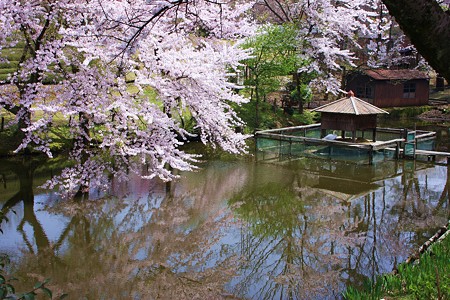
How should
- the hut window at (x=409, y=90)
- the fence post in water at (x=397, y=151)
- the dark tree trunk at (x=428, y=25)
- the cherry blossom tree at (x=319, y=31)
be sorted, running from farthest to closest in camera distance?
the hut window at (x=409, y=90) → the cherry blossom tree at (x=319, y=31) → the fence post in water at (x=397, y=151) → the dark tree trunk at (x=428, y=25)

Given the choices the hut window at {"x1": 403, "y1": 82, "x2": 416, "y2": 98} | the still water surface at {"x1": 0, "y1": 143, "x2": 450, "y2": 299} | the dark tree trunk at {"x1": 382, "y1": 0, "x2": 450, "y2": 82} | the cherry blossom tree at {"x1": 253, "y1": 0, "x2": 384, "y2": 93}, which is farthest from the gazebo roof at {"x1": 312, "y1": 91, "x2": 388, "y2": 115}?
the hut window at {"x1": 403, "y1": 82, "x2": 416, "y2": 98}

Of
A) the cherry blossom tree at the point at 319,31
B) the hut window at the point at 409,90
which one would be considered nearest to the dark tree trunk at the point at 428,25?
the cherry blossom tree at the point at 319,31

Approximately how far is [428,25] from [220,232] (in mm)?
7150

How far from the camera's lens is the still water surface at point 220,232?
281 inches

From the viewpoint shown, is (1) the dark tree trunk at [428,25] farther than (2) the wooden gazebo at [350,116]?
No

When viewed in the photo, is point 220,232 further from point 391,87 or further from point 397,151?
point 391,87

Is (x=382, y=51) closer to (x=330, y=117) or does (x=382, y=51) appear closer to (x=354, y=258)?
(x=330, y=117)

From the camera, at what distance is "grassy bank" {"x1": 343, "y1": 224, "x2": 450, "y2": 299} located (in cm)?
470

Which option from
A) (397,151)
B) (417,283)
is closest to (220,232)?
(417,283)

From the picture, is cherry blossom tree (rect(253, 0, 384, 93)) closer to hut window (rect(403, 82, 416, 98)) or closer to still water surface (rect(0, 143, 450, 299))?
hut window (rect(403, 82, 416, 98))

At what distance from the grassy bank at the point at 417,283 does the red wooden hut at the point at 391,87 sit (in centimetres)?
2714

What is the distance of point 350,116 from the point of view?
16.9 m

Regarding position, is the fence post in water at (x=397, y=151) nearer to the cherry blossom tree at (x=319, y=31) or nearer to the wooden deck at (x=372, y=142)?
the wooden deck at (x=372, y=142)

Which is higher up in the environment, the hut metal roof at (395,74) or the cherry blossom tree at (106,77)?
the hut metal roof at (395,74)
